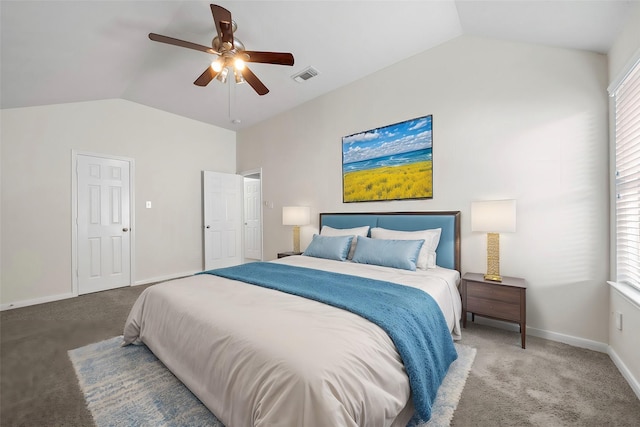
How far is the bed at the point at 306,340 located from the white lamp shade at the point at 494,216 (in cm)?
55

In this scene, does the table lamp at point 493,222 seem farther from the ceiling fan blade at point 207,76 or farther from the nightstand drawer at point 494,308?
the ceiling fan blade at point 207,76

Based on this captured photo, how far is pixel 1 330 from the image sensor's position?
Result: 2.64 metres

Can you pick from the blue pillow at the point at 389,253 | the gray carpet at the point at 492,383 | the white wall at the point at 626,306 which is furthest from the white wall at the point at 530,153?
the blue pillow at the point at 389,253

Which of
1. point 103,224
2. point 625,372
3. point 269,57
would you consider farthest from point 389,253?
point 103,224

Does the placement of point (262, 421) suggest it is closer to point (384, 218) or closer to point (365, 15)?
point (384, 218)

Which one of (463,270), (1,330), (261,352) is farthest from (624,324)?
(1,330)

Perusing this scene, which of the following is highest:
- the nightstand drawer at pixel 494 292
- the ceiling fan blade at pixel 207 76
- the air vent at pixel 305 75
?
the air vent at pixel 305 75

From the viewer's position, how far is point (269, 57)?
2.46 meters

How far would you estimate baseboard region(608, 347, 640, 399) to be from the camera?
1689 millimetres

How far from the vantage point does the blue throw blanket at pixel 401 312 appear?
1.33m

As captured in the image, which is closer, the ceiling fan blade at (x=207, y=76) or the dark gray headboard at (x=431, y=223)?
the ceiling fan blade at (x=207, y=76)

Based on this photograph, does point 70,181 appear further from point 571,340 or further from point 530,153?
point 571,340

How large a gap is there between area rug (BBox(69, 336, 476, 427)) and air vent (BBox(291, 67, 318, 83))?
11.3ft

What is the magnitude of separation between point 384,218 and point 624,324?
2.11 metres
